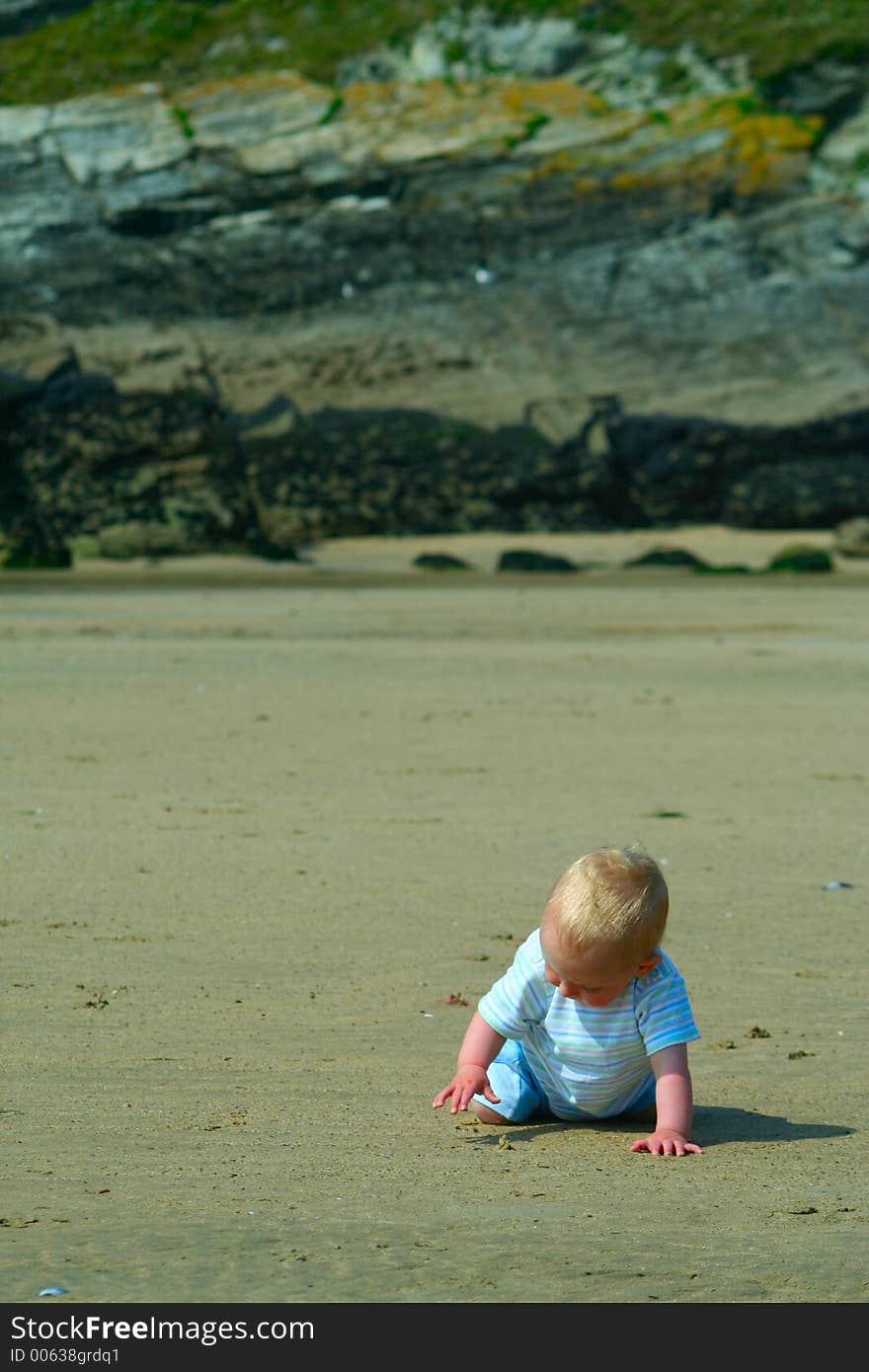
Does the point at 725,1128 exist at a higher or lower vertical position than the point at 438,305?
higher

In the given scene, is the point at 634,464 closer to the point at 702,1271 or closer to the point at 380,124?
the point at 380,124

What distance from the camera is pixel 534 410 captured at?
1112 inches

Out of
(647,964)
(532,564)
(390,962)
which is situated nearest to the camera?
(647,964)

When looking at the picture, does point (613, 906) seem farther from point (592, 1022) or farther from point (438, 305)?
point (438, 305)

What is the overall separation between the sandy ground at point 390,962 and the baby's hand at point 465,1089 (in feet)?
0.20

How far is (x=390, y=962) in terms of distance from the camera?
5438mm

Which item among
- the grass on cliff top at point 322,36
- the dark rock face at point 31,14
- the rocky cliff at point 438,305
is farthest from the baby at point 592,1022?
the dark rock face at point 31,14

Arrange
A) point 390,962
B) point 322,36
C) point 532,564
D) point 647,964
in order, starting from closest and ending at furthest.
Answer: point 647,964 → point 390,962 → point 532,564 → point 322,36

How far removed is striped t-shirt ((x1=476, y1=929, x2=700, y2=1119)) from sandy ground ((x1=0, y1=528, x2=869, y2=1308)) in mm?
118

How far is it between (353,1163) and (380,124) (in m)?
28.2

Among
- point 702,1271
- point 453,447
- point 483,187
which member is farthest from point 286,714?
point 483,187

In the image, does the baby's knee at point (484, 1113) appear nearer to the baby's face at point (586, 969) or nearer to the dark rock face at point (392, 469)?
the baby's face at point (586, 969)

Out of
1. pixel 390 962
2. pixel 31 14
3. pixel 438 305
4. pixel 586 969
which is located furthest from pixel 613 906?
pixel 31 14

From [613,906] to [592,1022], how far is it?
1.11 feet
